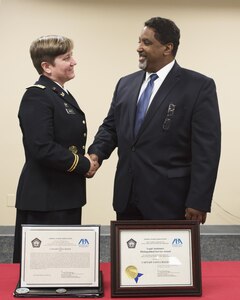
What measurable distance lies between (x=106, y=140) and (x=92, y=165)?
0.84ft

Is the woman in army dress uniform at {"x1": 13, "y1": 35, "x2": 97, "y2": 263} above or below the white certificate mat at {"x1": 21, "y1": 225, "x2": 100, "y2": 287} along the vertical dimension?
above

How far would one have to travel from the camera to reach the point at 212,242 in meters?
3.62

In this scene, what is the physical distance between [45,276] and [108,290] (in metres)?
0.17

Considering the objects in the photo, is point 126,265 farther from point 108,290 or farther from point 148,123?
point 148,123

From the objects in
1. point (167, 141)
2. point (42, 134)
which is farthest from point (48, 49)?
point (167, 141)

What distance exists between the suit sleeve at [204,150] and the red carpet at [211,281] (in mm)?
373

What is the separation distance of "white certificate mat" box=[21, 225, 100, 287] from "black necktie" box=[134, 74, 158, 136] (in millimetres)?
794

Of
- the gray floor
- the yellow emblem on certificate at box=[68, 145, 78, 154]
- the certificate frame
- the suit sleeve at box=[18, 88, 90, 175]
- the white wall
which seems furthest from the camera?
the white wall

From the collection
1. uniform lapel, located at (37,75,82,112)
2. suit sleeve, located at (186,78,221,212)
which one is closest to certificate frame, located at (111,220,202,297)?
suit sleeve, located at (186,78,221,212)

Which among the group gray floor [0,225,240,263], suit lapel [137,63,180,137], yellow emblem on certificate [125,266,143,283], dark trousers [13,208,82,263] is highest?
suit lapel [137,63,180,137]

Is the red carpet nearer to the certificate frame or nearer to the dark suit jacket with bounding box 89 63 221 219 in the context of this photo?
the certificate frame

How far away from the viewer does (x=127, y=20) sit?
152 inches

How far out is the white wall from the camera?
380 cm

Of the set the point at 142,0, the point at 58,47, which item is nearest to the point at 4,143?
the point at 142,0
